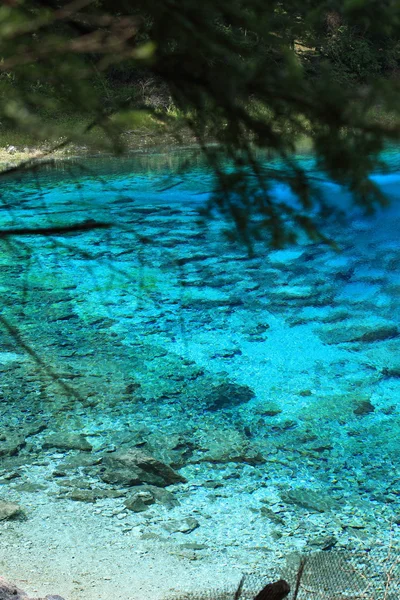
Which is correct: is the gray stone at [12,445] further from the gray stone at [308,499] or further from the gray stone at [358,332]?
the gray stone at [358,332]

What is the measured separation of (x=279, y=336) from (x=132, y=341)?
4.70 feet

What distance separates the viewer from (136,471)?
4832 millimetres

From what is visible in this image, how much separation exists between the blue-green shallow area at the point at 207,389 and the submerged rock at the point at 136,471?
0.06 ft

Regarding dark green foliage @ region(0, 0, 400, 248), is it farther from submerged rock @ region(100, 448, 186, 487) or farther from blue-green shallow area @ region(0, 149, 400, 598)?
submerged rock @ region(100, 448, 186, 487)

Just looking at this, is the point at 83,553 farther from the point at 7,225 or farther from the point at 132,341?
the point at 7,225

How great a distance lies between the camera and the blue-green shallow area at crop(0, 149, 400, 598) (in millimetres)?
4285

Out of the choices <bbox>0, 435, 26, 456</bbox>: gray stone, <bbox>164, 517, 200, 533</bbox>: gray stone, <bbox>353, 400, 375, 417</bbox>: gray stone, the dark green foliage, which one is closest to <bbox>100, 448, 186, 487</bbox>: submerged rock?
<bbox>164, 517, 200, 533</bbox>: gray stone

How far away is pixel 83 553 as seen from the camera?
393cm

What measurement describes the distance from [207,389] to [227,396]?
206mm

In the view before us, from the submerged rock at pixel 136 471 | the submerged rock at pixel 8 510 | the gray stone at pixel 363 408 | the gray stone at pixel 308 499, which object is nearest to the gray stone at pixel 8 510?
the submerged rock at pixel 8 510

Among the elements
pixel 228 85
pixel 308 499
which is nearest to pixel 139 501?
pixel 308 499

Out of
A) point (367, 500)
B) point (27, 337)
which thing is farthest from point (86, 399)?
point (367, 500)

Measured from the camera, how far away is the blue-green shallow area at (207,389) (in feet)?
14.1

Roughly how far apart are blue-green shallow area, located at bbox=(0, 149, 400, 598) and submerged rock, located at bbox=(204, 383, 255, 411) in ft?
0.06
